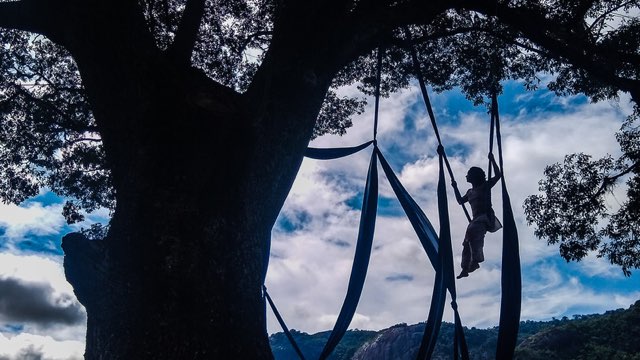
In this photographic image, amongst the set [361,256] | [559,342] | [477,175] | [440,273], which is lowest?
[440,273]

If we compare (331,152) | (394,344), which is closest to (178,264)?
(331,152)

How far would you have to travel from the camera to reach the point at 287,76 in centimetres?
332

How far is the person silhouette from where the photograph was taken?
4336 millimetres

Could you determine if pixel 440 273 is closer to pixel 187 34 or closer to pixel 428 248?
pixel 428 248

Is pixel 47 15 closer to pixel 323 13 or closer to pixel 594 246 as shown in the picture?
pixel 323 13

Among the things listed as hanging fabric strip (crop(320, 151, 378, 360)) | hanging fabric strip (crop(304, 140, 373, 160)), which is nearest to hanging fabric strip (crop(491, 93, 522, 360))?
hanging fabric strip (crop(320, 151, 378, 360))

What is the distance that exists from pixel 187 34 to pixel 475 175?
2958 millimetres

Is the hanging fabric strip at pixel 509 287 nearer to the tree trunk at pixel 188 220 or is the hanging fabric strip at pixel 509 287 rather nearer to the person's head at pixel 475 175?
the person's head at pixel 475 175

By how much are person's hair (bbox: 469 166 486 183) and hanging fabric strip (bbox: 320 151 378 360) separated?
951mm

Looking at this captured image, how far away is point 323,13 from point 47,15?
6.62ft

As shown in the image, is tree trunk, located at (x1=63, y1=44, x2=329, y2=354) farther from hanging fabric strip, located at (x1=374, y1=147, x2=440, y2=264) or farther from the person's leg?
the person's leg

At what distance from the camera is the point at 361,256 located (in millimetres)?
4320

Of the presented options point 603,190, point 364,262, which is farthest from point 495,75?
point 364,262

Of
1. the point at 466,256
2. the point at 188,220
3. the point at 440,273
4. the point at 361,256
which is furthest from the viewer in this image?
the point at 466,256
